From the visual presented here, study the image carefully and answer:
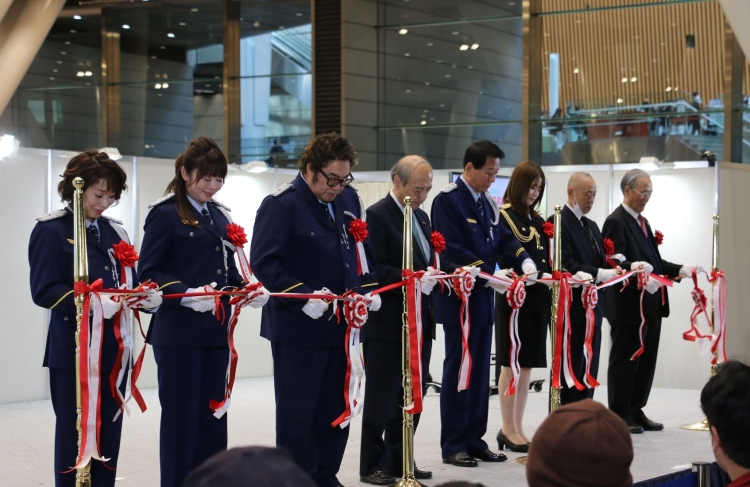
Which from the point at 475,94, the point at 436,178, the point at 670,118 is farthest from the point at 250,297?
the point at 475,94

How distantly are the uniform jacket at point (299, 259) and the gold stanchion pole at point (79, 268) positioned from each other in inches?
33.0

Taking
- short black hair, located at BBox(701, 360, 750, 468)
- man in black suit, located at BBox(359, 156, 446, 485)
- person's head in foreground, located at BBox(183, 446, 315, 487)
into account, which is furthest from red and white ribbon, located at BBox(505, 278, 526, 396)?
person's head in foreground, located at BBox(183, 446, 315, 487)

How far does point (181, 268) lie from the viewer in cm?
390

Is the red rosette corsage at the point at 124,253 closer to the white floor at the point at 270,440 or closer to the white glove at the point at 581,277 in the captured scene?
the white floor at the point at 270,440

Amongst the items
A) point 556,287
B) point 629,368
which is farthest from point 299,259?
point 629,368

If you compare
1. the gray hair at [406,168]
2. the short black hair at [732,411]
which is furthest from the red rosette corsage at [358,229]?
the short black hair at [732,411]

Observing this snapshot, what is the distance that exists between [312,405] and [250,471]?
9.49 feet

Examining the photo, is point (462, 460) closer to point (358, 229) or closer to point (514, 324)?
point (514, 324)

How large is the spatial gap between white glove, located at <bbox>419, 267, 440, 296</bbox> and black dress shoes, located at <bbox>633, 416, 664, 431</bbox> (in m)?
2.47

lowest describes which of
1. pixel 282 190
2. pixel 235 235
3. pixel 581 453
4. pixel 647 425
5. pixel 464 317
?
pixel 647 425

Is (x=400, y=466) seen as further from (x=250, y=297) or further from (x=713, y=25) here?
(x=713, y=25)

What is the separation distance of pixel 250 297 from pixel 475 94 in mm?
8772

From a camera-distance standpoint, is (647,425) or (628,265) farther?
(647,425)

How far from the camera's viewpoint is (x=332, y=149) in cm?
416
